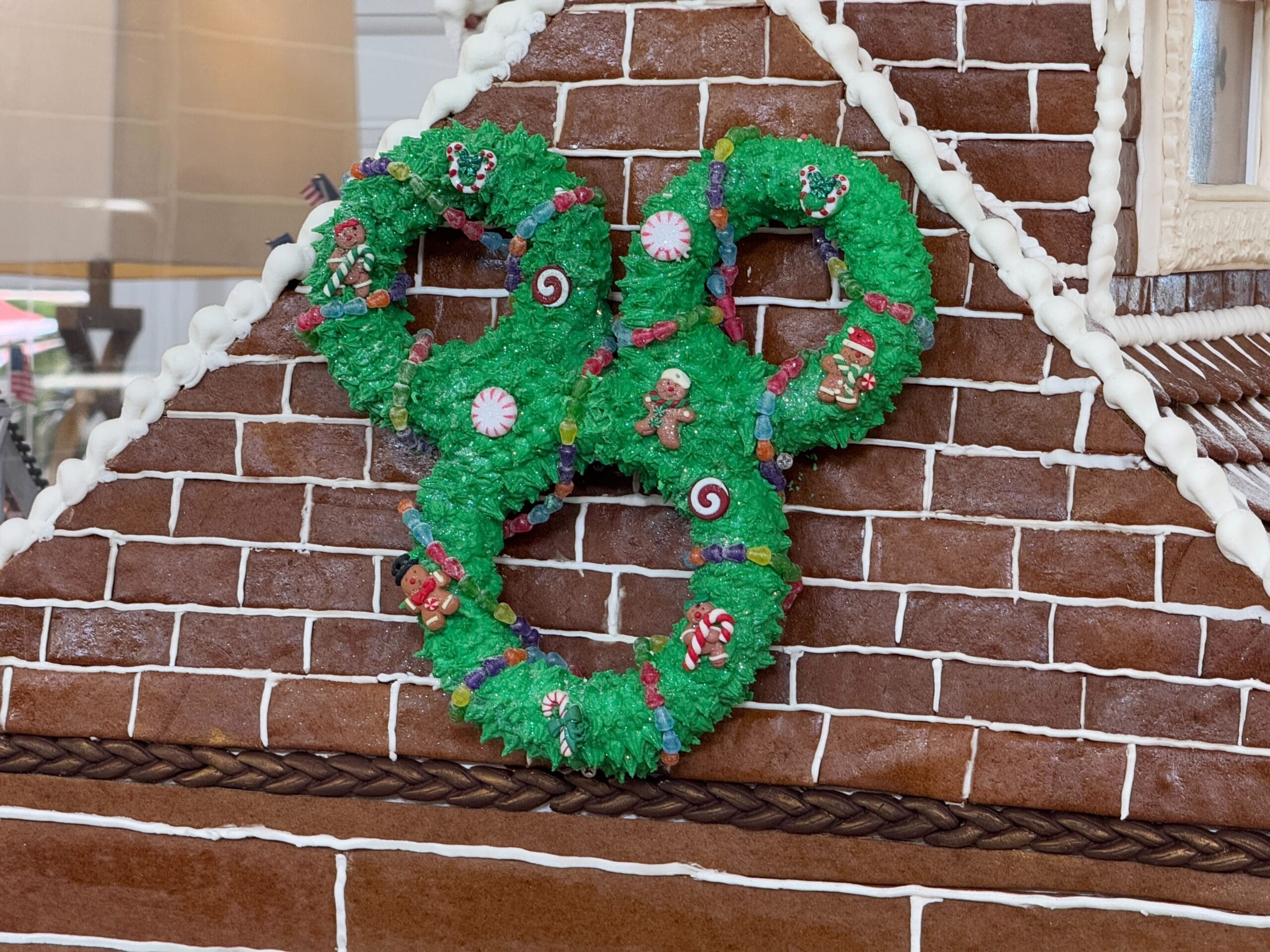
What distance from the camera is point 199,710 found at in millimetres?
1408

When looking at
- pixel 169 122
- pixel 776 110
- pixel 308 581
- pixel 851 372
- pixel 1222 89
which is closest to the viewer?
pixel 851 372

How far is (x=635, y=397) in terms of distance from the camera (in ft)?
4.15

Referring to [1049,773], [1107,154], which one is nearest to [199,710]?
[1049,773]

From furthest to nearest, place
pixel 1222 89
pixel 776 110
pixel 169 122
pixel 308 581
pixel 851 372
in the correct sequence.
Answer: pixel 169 122 → pixel 1222 89 → pixel 308 581 → pixel 776 110 → pixel 851 372

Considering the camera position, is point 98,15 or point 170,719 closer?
point 170,719

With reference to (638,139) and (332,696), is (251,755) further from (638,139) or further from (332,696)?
(638,139)

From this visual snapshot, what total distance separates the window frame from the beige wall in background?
75.5 inches

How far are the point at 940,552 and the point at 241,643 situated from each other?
71cm

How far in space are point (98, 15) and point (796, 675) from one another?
222 centimetres

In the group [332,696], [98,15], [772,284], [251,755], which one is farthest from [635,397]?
[98,15]

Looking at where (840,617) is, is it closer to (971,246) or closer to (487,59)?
(971,246)

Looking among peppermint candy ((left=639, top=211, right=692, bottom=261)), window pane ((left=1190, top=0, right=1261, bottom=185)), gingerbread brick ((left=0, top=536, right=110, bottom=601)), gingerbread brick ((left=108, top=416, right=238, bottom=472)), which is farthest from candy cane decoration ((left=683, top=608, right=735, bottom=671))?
window pane ((left=1190, top=0, right=1261, bottom=185))

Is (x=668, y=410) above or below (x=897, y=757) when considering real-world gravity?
above

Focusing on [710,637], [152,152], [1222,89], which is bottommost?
[710,637]
